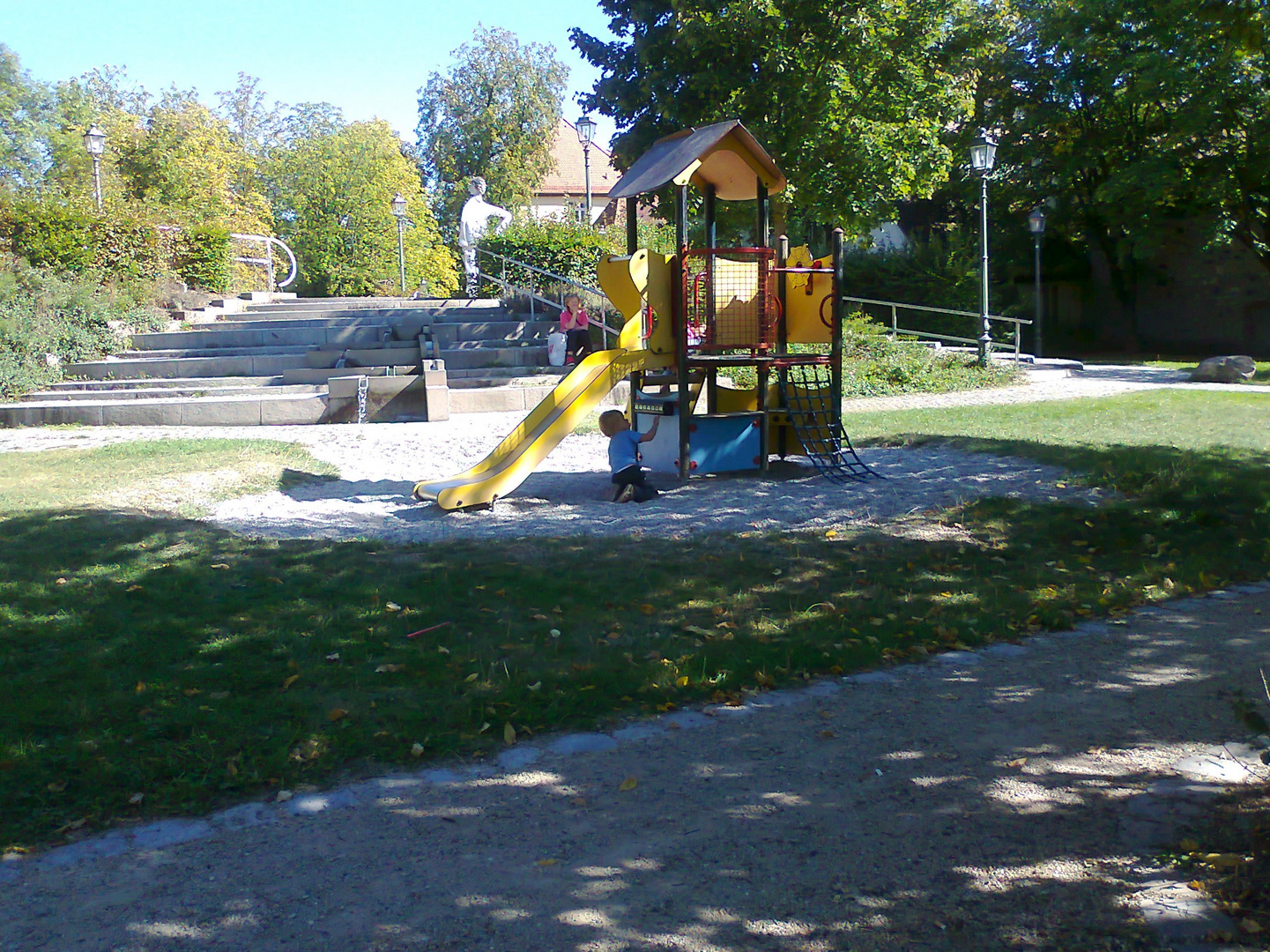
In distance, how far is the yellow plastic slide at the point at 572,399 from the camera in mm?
9750

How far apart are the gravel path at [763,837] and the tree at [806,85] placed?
16.1 meters

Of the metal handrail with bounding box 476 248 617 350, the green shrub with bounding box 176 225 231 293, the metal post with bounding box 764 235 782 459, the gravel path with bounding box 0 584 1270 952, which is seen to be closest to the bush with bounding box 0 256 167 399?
the green shrub with bounding box 176 225 231 293

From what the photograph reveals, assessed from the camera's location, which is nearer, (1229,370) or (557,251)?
(1229,370)

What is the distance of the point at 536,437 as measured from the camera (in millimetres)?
10195

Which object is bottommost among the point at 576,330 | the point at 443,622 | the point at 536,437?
the point at 443,622

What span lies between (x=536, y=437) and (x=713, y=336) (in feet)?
7.79

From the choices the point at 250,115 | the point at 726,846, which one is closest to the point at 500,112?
the point at 250,115

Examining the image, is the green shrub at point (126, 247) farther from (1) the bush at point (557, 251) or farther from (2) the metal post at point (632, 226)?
(2) the metal post at point (632, 226)

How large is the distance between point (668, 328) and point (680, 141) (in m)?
2.18

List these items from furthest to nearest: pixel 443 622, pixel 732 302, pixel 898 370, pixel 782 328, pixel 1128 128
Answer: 1. pixel 1128 128
2. pixel 898 370
3. pixel 782 328
4. pixel 732 302
5. pixel 443 622

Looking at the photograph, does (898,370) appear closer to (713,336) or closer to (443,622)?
(713,336)

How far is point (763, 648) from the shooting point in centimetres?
542

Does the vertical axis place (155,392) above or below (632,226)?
below

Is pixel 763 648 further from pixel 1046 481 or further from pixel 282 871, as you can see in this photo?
pixel 1046 481
